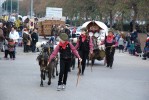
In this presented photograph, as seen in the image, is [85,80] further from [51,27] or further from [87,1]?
[87,1]

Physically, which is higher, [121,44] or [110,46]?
[110,46]

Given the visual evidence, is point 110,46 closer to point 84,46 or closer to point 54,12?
point 84,46

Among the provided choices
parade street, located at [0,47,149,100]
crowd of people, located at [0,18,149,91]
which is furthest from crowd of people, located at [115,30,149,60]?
parade street, located at [0,47,149,100]

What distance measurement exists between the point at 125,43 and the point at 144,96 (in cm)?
2557

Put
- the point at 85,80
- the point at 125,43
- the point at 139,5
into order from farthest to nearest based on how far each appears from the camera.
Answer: the point at 139,5
the point at 125,43
the point at 85,80

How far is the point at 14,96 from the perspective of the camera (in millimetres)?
13586

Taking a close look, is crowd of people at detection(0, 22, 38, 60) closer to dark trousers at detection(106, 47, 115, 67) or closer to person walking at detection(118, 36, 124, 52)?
dark trousers at detection(106, 47, 115, 67)

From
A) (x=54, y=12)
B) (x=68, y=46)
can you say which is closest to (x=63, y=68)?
(x=68, y=46)

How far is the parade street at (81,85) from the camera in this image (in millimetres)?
14016

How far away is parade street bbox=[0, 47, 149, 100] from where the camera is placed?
14.0m

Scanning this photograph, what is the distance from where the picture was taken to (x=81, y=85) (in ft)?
54.4

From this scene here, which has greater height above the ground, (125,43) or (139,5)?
(139,5)

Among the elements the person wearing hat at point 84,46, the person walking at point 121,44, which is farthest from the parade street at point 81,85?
the person walking at point 121,44

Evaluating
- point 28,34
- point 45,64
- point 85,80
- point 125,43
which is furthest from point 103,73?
point 125,43
